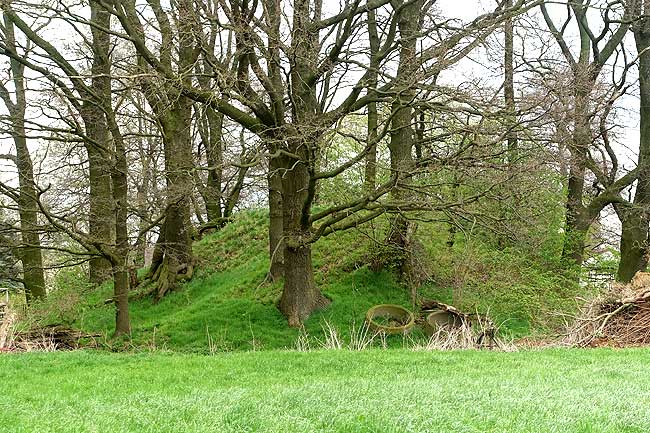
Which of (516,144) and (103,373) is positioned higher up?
(516,144)

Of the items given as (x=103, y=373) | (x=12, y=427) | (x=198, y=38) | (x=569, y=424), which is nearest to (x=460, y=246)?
(x=198, y=38)

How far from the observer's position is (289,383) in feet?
20.4

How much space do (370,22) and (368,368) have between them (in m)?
8.48

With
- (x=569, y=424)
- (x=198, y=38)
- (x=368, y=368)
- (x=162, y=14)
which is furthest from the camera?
(x=162, y=14)

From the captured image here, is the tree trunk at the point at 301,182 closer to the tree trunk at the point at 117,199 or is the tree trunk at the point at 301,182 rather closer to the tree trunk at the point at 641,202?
the tree trunk at the point at 117,199

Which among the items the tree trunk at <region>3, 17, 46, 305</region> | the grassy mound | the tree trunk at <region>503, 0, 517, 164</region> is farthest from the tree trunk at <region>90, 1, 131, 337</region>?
the tree trunk at <region>503, 0, 517, 164</region>

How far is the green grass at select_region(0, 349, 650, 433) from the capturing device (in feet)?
13.0

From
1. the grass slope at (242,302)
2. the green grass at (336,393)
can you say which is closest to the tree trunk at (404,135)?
the grass slope at (242,302)

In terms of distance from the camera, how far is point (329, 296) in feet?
49.6

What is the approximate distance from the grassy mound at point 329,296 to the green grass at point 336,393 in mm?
4449

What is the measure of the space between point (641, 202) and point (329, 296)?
9105 millimetres

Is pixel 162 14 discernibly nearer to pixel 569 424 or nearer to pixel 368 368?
pixel 368 368

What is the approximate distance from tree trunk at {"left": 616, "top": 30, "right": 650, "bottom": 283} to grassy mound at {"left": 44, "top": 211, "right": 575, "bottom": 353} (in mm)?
3020

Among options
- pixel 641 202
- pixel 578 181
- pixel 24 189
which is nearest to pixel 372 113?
pixel 578 181
